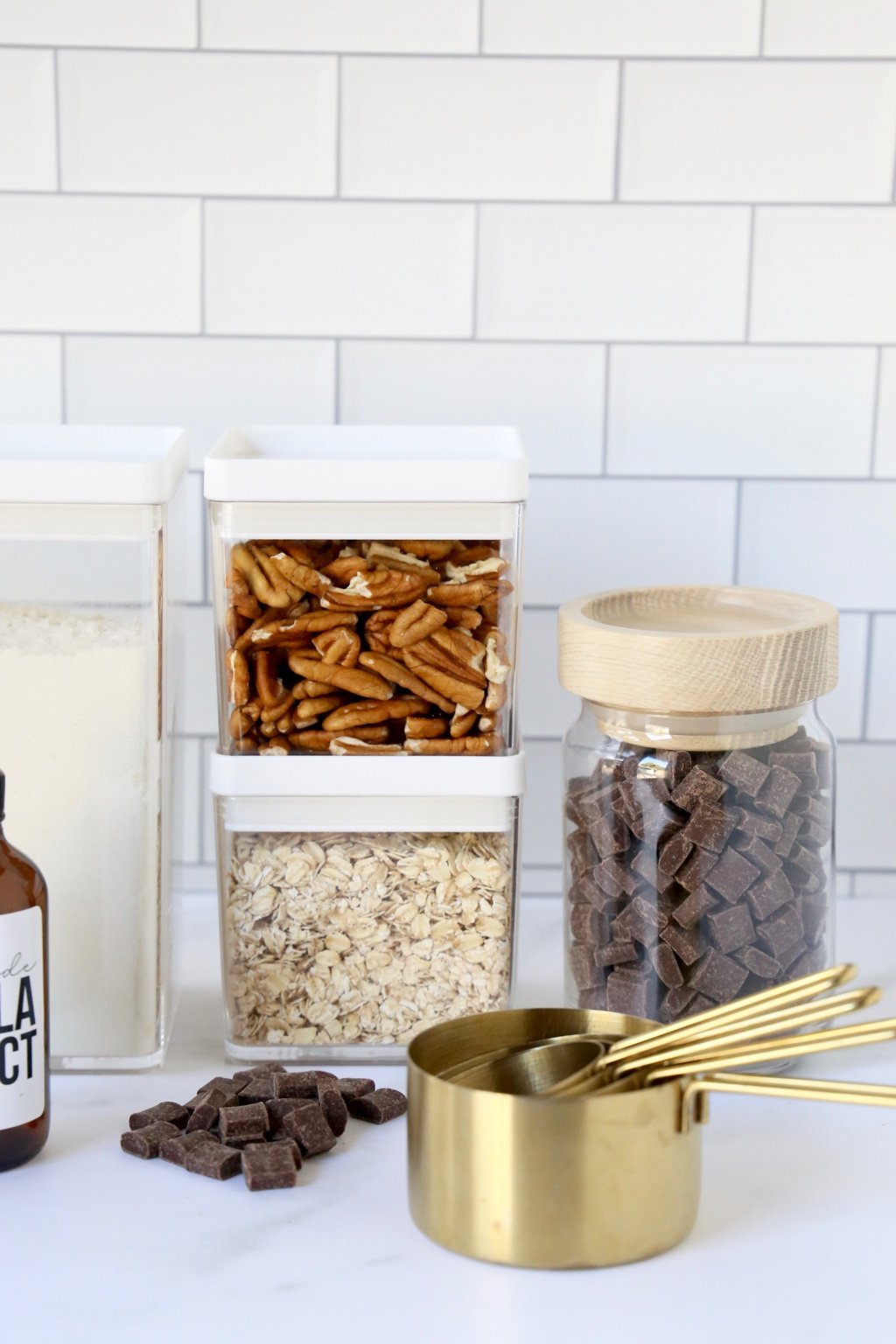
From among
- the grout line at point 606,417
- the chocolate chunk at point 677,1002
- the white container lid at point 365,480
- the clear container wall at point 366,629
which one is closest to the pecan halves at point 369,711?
the clear container wall at point 366,629

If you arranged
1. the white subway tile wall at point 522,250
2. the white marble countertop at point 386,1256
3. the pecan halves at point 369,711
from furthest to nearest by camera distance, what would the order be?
1. the white subway tile wall at point 522,250
2. the pecan halves at point 369,711
3. the white marble countertop at point 386,1256

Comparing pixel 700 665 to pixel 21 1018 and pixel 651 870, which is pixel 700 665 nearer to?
pixel 651 870

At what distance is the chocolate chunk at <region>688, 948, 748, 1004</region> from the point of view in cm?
78

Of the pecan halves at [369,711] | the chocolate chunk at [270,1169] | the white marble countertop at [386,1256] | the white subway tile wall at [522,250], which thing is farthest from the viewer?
the white subway tile wall at [522,250]

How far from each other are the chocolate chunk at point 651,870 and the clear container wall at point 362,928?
0.24ft

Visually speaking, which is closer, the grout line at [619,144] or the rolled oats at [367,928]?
the rolled oats at [367,928]

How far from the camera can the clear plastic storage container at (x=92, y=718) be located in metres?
0.76

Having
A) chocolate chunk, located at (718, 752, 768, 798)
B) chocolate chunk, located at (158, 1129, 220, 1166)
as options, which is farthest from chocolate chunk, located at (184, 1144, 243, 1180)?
chocolate chunk, located at (718, 752, 768, 798)

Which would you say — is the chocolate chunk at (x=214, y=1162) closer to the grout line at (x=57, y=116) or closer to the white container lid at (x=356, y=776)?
the white container lid at (x=356, y=776)

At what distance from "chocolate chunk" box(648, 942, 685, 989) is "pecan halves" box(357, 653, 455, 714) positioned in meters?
0.18

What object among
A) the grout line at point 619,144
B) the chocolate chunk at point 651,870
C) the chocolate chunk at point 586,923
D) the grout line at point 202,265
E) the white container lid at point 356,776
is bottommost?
the chocolate chunk at point 586,923

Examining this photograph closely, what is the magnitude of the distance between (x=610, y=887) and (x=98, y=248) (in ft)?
1.89

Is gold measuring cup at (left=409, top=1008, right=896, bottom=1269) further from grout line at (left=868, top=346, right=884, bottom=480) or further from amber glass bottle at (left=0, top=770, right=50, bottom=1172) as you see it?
grout line at (left=868, top=346, right=884, bottom=480)

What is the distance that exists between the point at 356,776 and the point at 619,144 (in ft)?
1.64
